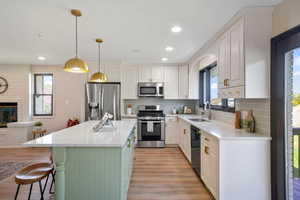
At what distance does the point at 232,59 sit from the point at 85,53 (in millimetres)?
3298

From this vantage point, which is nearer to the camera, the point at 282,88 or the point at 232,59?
the point at 282,88

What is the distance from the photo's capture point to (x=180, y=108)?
17.0ft

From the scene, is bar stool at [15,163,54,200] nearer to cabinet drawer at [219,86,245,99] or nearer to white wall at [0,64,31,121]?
cabinet drawer at [219,86,245,99]

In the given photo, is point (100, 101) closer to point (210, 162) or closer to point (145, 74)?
point (145, 74)

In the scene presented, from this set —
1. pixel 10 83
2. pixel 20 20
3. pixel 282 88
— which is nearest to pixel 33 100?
pixel 10 83

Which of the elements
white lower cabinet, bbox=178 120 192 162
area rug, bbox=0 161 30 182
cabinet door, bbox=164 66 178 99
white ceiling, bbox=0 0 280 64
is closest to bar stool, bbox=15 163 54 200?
area rug, bbox=0 161 30 182

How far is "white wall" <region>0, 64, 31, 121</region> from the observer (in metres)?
4.86

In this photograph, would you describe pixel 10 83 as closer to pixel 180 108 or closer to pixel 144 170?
pixel 144 170

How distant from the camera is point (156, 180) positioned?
264 cm

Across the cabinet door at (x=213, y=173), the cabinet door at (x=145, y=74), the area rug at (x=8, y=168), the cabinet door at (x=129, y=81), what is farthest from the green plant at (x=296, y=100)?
the area rug at (x=8, y=168)

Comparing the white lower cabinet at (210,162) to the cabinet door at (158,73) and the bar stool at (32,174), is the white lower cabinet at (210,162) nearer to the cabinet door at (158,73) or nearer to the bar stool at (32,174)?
the bar stool at (32,174)

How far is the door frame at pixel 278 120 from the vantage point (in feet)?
5.77

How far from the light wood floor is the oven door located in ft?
1.73

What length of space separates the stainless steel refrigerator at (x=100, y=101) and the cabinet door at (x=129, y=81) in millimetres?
398
